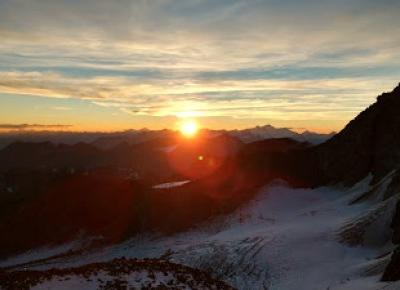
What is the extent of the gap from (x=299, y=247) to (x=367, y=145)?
26.5m

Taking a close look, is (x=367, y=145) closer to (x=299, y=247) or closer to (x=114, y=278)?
(x=299, y=247)

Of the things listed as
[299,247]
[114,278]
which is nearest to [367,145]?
[299,247]

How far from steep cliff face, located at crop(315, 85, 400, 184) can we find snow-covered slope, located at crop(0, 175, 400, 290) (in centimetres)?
305

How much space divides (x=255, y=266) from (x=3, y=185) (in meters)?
137

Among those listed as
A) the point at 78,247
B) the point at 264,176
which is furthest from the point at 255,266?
the point at 78,247

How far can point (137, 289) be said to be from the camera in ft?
72.6

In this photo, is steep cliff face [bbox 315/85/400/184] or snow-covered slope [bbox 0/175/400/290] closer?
snow-covered slope [bbox 0/175/400/290]

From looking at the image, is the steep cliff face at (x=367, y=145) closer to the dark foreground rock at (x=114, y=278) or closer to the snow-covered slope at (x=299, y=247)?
the snow-covered slope at (x=299, y=247)

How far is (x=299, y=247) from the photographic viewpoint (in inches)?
1377

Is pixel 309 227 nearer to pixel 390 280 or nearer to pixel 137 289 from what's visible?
pixel 390 280

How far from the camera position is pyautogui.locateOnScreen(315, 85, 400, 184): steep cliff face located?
53.2m

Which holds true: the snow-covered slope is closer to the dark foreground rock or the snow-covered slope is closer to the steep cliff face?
the steep cliff face

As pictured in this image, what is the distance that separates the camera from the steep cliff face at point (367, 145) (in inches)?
2096

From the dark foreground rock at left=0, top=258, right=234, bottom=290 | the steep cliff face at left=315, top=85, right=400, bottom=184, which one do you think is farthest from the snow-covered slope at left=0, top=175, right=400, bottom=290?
the dark foreground rock at left=0, top=258, right=234, bottom=290
